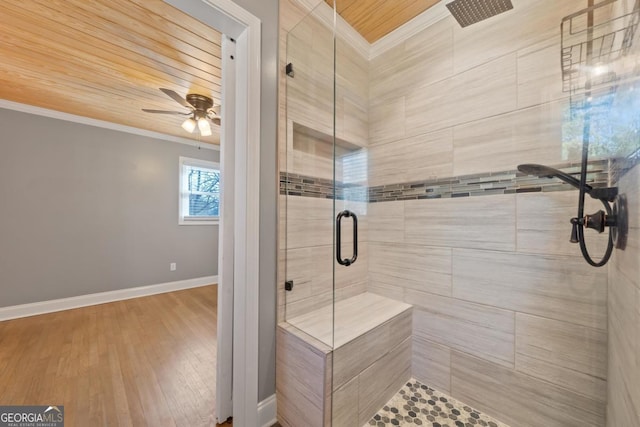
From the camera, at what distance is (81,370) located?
1780 millimetres

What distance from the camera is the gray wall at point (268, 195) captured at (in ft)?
4.41

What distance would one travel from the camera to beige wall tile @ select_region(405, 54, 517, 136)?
1368 millimetres

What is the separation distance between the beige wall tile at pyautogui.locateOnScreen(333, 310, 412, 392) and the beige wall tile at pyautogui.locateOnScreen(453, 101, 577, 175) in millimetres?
1107

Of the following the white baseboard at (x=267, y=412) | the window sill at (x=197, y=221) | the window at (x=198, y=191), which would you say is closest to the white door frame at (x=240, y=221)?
the white baseboard at (x=267, y=412)

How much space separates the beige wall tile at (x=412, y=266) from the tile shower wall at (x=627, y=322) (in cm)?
73

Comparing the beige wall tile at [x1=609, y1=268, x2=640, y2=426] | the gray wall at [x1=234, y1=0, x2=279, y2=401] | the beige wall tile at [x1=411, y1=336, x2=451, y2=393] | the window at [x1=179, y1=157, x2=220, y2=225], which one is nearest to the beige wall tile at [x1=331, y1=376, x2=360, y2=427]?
the gray wall at [x1=234, y1=0, x2=279, y2=401]

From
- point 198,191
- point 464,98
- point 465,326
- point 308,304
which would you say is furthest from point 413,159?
point 198,191

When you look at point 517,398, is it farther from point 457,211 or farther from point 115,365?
point 115,365

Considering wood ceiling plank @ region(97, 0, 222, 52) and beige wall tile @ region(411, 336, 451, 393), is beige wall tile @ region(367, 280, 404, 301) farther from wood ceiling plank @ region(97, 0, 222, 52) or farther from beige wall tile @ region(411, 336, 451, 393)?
wood ceiling plank @ region(97, 0, 222, 52)

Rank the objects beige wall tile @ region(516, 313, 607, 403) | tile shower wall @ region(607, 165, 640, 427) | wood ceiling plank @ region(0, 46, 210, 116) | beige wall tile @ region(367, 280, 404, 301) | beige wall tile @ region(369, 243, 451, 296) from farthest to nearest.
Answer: wood ceiling plank @ region(0, 46, 210, 116), beige wall tile @ region(367, 280, 404, 301), beige wall tile @ region(369, 243, 451, 296), beige wall tile @ region(516, 313, 607, 403), tile shower wall @ region(607, 165, 640, 427)

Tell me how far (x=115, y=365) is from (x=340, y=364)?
1.91 meters

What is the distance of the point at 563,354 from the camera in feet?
3.85

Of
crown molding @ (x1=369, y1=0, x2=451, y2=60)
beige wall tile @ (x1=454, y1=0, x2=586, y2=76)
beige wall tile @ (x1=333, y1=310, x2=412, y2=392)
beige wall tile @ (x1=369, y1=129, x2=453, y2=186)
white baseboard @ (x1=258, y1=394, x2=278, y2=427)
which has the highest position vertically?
crown molding @ (x1=369, y1=0, x2=451, y2=60)

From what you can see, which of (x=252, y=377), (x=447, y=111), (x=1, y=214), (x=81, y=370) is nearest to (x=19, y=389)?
(x=81, y=370)
